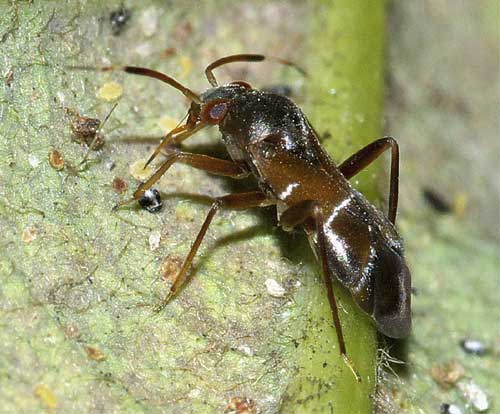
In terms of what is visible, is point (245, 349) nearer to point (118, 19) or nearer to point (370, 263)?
point (370, 263)

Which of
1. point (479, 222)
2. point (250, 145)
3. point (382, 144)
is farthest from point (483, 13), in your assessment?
point (250, 145)

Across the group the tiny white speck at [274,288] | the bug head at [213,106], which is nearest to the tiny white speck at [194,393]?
the tiny white speck at [274,288]

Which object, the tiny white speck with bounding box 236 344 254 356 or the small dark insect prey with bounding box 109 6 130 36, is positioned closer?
the tiny white speck with bounding box 236 344 254 356

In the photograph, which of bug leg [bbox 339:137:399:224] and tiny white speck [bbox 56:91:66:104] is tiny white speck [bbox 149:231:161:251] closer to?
tiny white speck [bbox 56:91:66:104]

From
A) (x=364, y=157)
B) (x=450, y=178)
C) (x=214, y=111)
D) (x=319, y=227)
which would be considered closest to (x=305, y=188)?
(x=319, y=227)

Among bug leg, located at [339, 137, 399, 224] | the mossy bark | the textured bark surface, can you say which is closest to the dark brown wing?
the mossy bark
